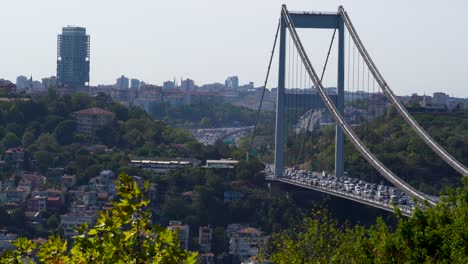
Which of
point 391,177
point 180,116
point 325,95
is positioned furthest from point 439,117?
point 180,116

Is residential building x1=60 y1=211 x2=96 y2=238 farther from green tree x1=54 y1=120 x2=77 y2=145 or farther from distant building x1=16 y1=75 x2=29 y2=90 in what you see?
distant building x1=16 y1=75 x2=29 y2=90

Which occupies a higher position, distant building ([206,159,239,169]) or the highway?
distant building ([206,159,239,169])

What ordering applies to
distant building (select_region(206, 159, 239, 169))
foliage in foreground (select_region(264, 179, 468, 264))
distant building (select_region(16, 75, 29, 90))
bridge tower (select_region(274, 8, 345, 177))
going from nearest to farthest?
1. foliage in foreground (select_region(264, 179, 468, 264))
2. bridge tower (select_region(274, 8, 345, 177))
3. distant building (select_region(206, 159, 239, 169))
4. distant building (select_region(16, 75, 29, 90))

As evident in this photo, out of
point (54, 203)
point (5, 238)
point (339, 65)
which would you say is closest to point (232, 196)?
point (54, 203)

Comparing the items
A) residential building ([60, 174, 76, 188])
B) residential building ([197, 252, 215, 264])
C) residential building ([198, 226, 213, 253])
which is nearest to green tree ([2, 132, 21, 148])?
residential building ([60, 174, 76, 188])

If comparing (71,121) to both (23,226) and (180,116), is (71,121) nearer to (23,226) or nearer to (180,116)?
(23,226)

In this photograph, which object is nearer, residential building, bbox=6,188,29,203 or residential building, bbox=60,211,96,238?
residential building, bbox=60,211,96,238
